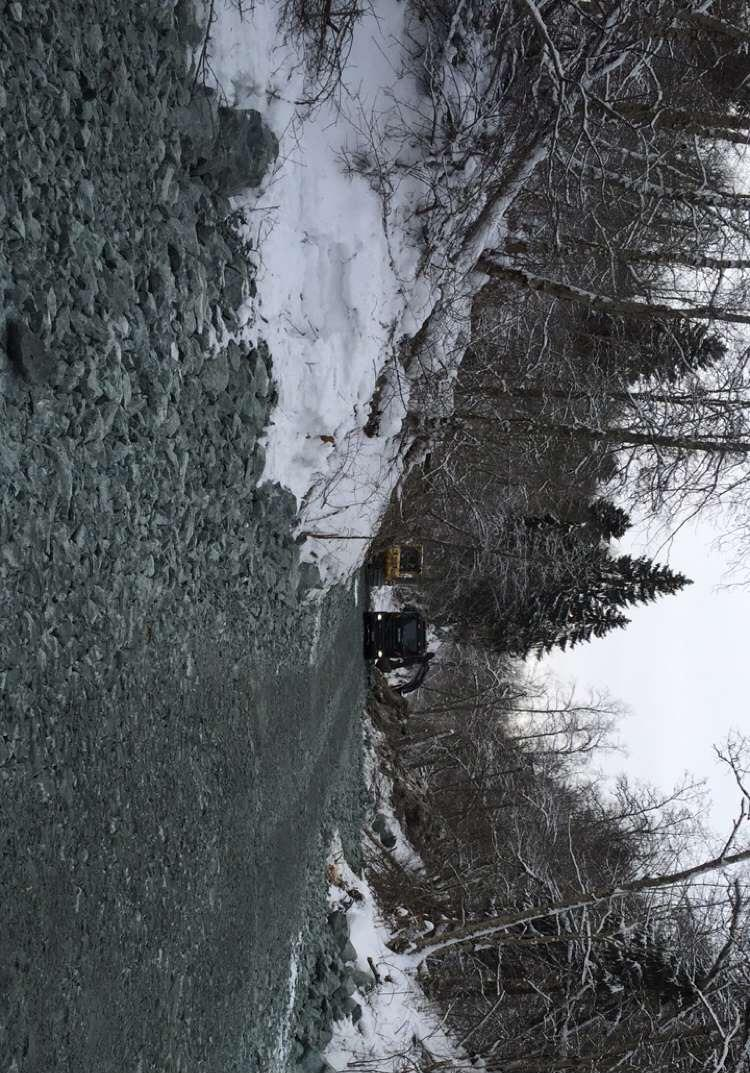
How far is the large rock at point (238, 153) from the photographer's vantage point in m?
6.14

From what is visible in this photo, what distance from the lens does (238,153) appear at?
6312 millimetres

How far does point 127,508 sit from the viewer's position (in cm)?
531

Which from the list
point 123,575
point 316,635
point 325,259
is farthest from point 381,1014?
point 325,259

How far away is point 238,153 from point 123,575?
324cm

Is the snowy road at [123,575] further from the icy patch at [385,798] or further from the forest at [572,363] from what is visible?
the icy patch at [385,798]

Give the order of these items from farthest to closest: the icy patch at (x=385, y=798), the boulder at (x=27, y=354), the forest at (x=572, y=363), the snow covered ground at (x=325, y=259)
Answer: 1. the icy patch at (x=385, y=798)
2. the forest at (x=572, y=363)
3. the snow covered ground at (x=325, y=259)
4. the boulder at (x=27, y=354)

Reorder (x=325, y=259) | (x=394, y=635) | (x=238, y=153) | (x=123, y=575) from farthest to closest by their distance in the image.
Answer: (x=394, y=635) < (x=325, y=259) < (x=238, y=153) < (x=123, y=575)

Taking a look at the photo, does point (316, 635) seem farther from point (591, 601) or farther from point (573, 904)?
point (591, 601)

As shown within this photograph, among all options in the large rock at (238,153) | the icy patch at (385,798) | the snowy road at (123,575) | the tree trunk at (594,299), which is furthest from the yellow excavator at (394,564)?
the large rock at (238,153)

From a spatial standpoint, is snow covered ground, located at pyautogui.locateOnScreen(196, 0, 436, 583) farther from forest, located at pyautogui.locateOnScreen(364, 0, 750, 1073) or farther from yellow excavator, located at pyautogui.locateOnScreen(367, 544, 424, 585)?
yellow excavator, located at pyautogui.locateOnScreen(367, 544, 424, 585)

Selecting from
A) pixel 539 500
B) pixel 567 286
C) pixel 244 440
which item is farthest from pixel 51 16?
pixel 539 500

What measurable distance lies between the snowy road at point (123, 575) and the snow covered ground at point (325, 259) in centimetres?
61

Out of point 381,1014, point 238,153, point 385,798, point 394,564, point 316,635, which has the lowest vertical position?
point 381,1014

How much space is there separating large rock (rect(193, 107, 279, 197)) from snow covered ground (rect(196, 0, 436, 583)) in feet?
0.47
